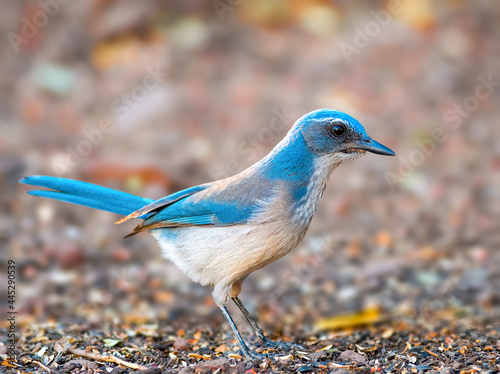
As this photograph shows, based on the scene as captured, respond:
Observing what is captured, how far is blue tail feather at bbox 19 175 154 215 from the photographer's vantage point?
15.7 ft

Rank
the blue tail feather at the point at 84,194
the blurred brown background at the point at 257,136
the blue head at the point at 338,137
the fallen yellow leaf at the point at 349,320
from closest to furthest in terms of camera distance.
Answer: the blue head at the point at 338,137 < the blue tail feather at the point at 84,194 < the fallen yellow leaf at the point at 349,320 < the blurred brown background at the point at 257,136

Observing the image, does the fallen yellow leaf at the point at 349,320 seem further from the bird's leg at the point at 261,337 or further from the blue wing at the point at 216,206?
the blue wing at the point at 216,206

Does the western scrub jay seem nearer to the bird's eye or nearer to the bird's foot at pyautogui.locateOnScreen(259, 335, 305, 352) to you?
the bird's eye

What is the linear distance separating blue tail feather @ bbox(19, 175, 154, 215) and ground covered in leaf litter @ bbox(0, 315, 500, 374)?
107 centimetres

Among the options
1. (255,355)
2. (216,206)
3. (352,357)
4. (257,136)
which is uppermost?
(257,136)

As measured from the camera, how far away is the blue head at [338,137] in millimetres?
4531

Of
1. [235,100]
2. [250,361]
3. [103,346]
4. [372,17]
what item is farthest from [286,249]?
[372,17]

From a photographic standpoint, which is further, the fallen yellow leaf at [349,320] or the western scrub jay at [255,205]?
the fallen yellow leaf at [349,320]

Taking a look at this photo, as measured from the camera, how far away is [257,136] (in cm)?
891

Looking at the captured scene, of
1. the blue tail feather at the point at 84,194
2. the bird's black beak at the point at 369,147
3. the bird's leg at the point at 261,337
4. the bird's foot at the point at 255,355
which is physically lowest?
the bird's foot at the point at 255,355

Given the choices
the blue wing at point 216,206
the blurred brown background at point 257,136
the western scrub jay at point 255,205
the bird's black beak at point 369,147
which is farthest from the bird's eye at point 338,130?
the blurred brown background at point 257,136

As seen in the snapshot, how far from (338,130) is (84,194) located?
1939mm

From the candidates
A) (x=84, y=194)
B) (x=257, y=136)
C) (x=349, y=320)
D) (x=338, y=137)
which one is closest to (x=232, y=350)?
(x=349, y=320)

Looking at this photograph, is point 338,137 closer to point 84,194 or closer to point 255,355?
point 255,355
